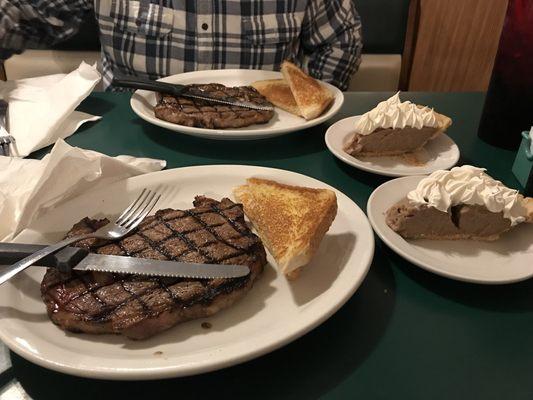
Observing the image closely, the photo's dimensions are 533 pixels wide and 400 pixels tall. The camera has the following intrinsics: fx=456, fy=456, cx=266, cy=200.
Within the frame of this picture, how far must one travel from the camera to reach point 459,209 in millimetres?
1050

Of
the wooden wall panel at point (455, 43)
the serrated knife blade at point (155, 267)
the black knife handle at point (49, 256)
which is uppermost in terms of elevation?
the black knife handle at point (49, 256)

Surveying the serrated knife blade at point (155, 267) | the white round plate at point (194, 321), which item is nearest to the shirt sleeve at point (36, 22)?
the white round plate at point (194, 321)

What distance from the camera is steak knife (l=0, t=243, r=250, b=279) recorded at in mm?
819

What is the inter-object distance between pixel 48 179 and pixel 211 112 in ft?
1.97

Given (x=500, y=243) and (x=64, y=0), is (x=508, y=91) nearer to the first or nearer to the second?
(x=500, y=243)

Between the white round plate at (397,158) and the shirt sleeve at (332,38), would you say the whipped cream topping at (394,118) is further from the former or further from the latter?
the shirt sleeve at (332,38)

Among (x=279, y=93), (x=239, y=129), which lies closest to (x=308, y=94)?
(x=279, y=93)

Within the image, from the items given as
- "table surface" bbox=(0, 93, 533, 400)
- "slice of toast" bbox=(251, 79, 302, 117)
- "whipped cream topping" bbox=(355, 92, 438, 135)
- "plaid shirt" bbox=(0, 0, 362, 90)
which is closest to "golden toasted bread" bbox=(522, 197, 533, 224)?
"table surface" bbox=(0, 93, 533, 400)

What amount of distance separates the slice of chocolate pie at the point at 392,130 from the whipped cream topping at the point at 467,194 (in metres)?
0.32

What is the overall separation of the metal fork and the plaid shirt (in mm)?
1205

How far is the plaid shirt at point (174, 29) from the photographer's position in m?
2.10

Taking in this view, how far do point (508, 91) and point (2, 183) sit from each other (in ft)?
4.86

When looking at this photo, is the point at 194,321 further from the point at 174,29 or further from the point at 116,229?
the point at 174,29

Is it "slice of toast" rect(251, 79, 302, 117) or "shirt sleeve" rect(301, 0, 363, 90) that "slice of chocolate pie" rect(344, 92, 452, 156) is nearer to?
"slice of toast" rect(251, 79, 302, 117)
